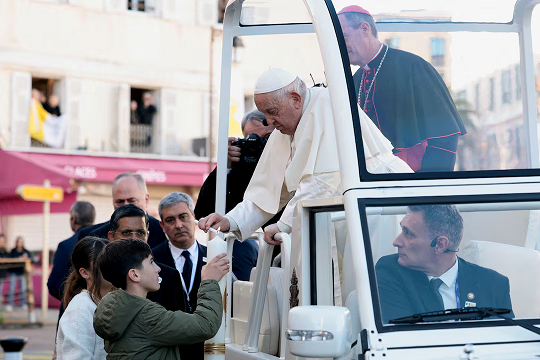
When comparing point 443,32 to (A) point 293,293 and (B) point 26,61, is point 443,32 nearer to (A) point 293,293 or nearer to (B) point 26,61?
(A) point 293,293

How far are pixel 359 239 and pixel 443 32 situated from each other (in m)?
1.67

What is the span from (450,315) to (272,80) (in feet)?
6.11

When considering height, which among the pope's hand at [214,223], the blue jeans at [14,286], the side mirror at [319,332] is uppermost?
the pope's hand at [214,223]

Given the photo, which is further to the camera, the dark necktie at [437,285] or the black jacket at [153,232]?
the black jacket at [153,232]

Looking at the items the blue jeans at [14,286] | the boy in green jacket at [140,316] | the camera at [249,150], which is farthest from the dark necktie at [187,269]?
the blue jeans at [14,286]

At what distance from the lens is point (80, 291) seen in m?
4.61

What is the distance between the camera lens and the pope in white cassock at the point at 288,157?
4.24 metres

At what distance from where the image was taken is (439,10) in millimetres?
4141

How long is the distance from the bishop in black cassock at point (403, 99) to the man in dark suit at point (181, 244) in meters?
2.18

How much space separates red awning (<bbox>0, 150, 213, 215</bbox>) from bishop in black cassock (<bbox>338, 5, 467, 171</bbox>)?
62.2 ft

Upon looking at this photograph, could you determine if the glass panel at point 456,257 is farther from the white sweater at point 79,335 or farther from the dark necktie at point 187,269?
the dark necktie at point 187,269

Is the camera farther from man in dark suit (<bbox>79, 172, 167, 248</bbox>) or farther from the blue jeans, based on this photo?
the blue jeans

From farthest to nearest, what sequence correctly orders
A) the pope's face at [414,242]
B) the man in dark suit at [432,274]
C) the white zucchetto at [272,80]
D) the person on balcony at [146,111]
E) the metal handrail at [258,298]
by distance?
the person on balcony at [146,111]
the white zucchetto at [272,80]
the metal handrail at [258,298]
the pope's face at [414,242]
the man in dark suit at [432,274]

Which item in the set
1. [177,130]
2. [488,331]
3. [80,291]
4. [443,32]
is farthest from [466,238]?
[177,130]
